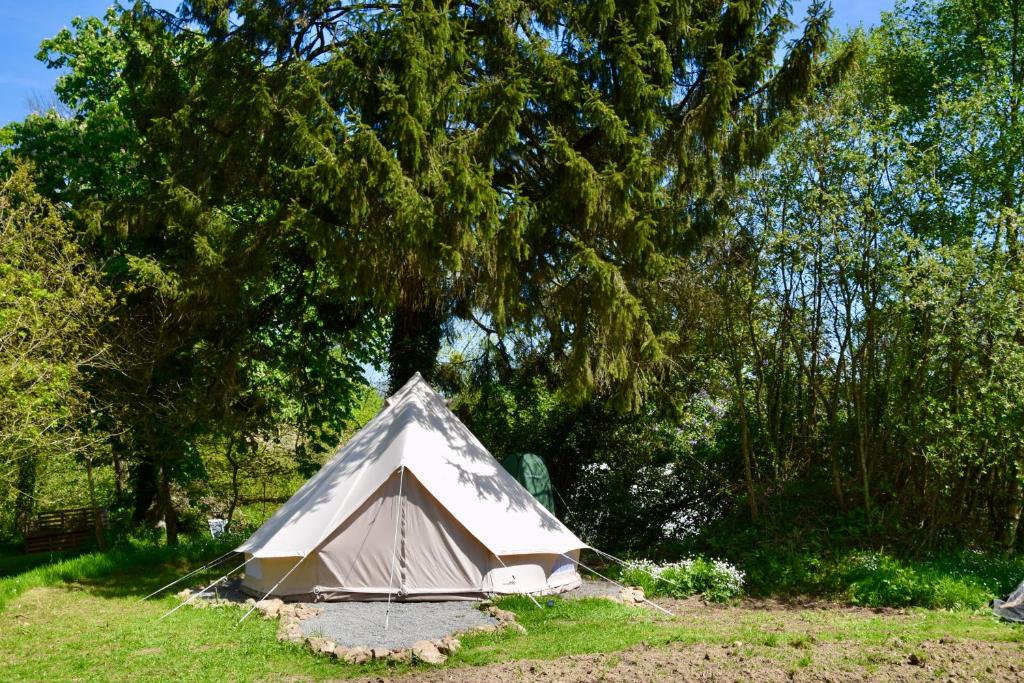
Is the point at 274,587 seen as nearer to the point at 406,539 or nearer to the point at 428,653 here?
the point at 406,539

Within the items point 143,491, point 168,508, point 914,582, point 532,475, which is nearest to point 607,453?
point 532,475

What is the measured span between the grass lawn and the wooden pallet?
7326 mm

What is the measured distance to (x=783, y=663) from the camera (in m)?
5.84

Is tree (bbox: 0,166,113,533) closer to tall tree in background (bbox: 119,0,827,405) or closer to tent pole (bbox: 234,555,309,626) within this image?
tall tree in background (bbox: 119,0,827,405)

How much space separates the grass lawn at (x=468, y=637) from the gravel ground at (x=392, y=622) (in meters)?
0.37

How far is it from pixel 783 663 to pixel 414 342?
7342 millimetres

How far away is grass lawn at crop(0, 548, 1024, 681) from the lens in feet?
20.2

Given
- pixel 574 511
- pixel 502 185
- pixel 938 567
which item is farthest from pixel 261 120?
pixel 938 567

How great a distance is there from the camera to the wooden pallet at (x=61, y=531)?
15719 millimetres

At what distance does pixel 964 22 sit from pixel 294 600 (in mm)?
12170

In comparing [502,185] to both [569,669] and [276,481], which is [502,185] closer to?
[569,669]

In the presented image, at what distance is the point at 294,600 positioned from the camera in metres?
8.52

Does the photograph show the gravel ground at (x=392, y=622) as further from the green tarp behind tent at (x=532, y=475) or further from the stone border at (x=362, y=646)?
the green tarp behind tent at (x=532, y=475)

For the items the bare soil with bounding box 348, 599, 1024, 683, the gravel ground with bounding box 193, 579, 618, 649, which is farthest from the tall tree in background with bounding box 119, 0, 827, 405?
the bare soil with bounding box 348, 599, 1024, 683
